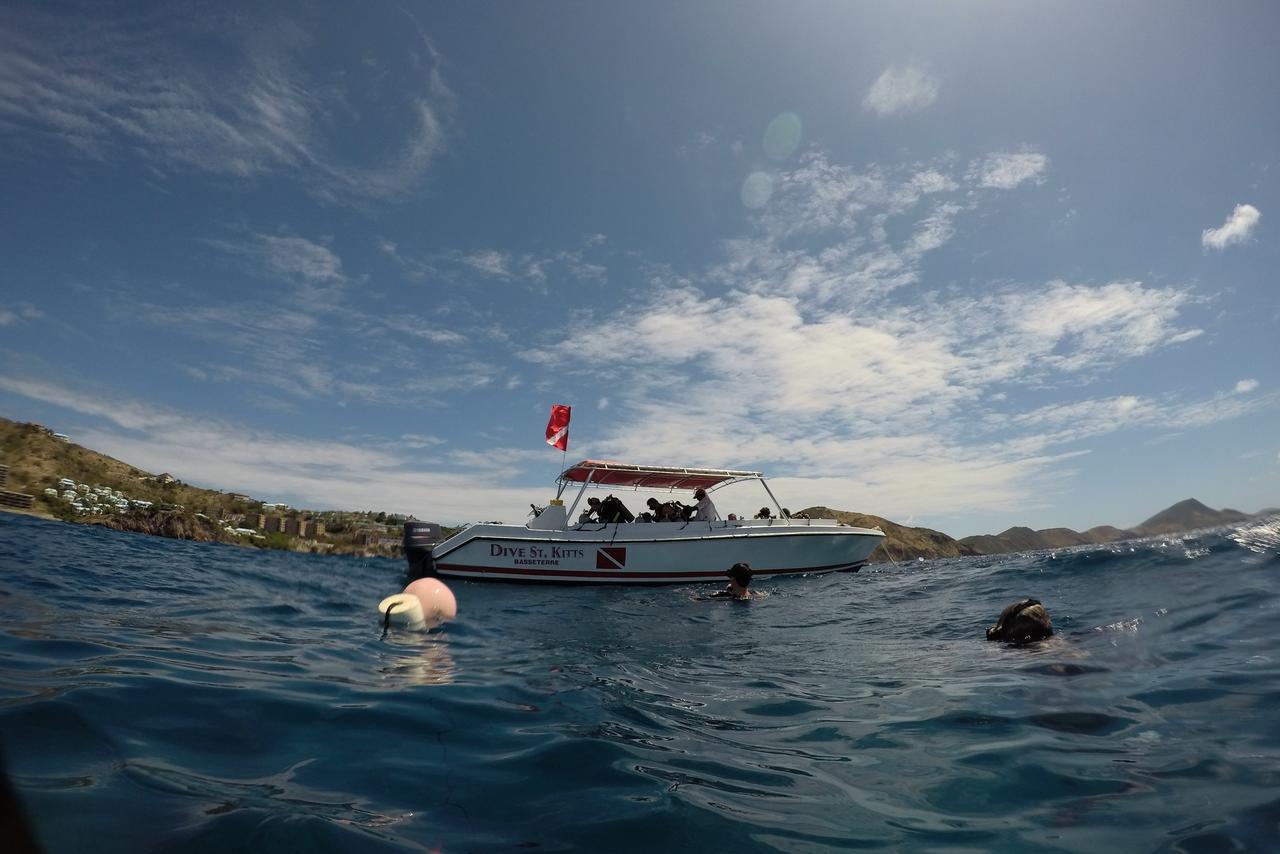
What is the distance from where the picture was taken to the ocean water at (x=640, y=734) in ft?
8.82

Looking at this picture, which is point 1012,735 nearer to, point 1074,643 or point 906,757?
point 906,757

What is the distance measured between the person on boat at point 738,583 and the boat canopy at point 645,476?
190 inches

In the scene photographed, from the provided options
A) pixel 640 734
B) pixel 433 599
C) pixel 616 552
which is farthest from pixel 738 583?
pixel 640 734

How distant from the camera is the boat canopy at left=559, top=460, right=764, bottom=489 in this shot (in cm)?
1652

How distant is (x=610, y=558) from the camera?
639 inches

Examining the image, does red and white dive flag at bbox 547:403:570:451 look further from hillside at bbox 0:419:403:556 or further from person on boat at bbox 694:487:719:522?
hillside at bbox 0:419:403:556

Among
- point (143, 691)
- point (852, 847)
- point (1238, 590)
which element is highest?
point (1238, 590)

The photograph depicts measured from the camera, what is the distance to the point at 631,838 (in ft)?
8.71

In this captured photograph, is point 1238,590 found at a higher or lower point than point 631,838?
higher

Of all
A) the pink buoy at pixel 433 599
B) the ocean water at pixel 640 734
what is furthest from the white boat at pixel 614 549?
the ocean water at pixel 640 734

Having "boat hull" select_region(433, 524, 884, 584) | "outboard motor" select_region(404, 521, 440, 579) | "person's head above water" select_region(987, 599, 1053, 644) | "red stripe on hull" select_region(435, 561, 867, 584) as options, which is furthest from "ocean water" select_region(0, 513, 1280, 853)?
"outboard motor" select_region(404, 521, 440, 579)

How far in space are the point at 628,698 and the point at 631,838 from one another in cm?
233

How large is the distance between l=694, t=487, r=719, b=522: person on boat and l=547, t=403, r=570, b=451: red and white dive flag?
4.19 metres

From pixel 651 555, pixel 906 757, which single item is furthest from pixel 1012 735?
pixel 651 555
